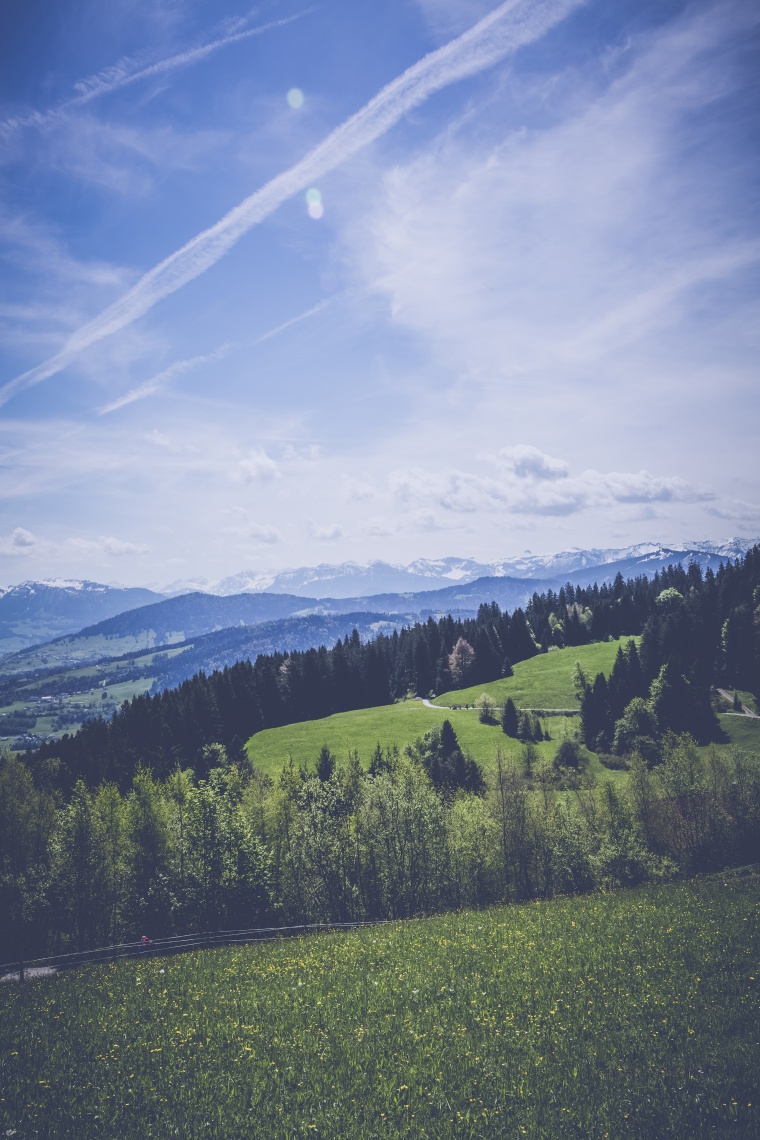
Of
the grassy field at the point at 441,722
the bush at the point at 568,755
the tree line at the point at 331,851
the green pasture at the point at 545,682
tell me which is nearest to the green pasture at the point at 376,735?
the grassy field at the point at 441,722

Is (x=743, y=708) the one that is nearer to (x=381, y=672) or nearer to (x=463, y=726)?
(x=463, y=726)

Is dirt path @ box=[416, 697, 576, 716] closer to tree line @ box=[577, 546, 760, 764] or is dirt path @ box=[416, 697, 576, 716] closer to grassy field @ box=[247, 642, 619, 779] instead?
grassy field @ box=[247, 642, 619, 779]

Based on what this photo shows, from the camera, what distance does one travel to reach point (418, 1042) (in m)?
14.0

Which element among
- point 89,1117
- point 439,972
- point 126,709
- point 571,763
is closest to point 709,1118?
point 439,972

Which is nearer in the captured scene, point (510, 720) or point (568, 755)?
point (568, 755)

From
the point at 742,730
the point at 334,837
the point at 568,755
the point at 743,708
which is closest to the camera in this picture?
the point at 334,837

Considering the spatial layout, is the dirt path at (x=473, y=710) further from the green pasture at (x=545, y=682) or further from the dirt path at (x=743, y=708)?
the dirt path at (x=743, y=708)

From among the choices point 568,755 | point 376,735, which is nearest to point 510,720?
point 568,755

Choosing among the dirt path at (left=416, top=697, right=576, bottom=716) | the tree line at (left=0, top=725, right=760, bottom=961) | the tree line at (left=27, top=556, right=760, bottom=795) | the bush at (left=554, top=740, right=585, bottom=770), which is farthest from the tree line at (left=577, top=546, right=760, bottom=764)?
the tree line at (left=0, top=725, right=760, bottom=961)

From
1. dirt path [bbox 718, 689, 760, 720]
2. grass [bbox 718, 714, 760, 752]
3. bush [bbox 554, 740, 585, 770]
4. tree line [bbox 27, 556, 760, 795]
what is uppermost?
tree line [bbox 27, 556, 760, 795]

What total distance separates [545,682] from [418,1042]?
125219mm

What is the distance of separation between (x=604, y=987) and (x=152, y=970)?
17.0 metres

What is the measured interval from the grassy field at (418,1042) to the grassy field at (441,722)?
63.2 metres

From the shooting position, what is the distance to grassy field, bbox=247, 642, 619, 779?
96562 mm
